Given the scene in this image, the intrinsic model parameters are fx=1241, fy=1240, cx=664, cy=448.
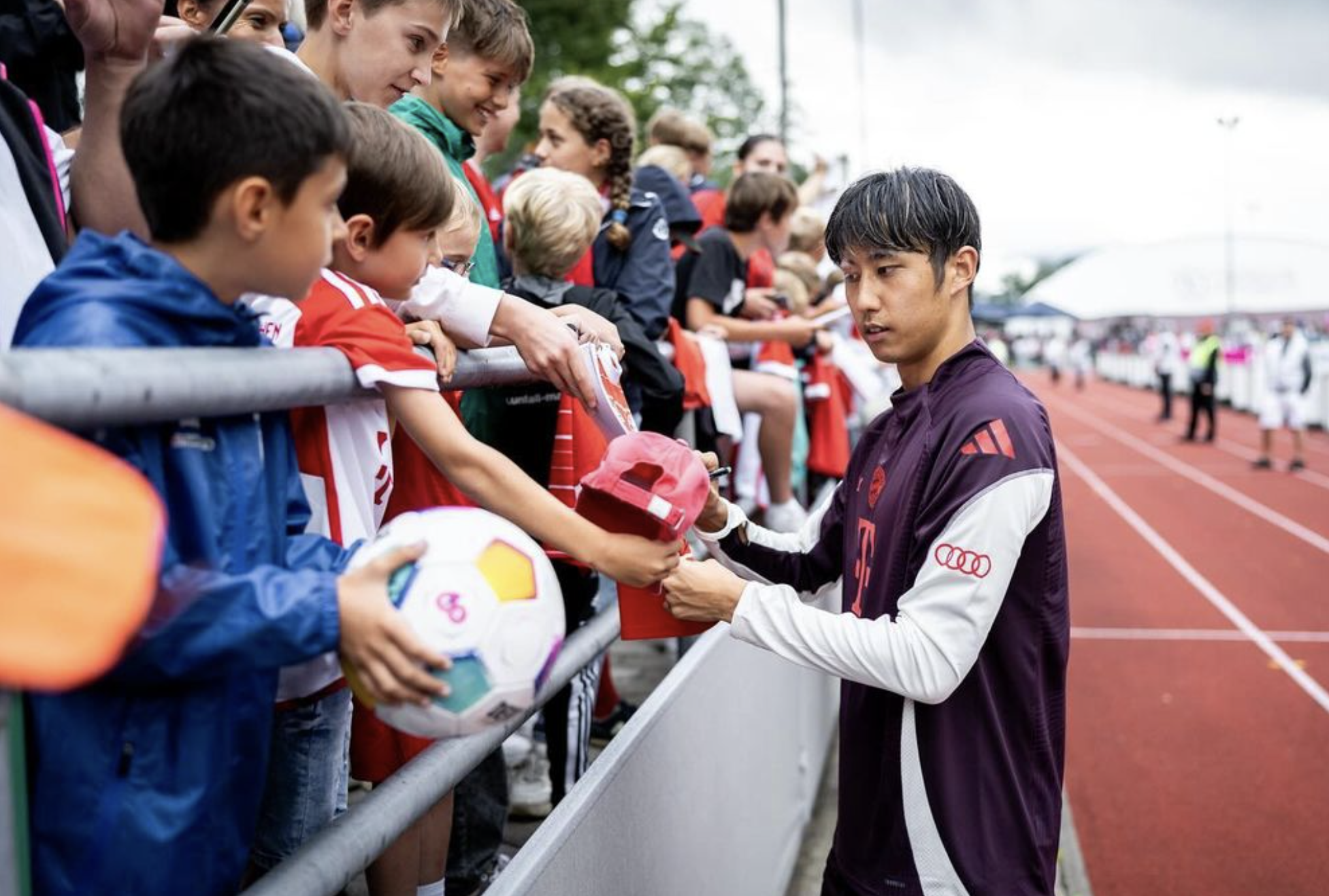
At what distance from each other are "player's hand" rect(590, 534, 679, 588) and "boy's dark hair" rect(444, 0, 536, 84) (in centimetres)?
168

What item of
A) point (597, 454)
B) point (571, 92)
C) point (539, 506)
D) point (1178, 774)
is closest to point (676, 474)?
point (539, 506)

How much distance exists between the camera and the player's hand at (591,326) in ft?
8.32

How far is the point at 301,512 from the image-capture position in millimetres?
1554

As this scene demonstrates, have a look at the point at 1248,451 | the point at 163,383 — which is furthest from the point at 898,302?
the point at 1248,451

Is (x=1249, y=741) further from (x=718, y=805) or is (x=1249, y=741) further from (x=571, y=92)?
(x=571, y=92)

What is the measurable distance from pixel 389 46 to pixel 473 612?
5.27 ft

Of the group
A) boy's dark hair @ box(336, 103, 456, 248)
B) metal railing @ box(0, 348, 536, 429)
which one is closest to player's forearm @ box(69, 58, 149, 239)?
boy's dark hair @ box(336, 103, 456, 248)

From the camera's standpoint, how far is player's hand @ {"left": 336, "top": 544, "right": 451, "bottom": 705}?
3.99 ft

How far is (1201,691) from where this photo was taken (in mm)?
7285

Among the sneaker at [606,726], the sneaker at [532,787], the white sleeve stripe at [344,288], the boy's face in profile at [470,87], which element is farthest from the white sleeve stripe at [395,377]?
the sneaker at [606,726]

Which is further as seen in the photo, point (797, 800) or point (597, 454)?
point (797, 800)

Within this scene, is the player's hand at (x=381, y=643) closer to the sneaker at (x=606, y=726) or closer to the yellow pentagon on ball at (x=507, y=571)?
the yellow pentagon on ball at (x=507, y=571)

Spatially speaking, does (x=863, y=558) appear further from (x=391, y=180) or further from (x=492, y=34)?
(x=492, y=34)

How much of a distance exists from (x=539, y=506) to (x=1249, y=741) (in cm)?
580
